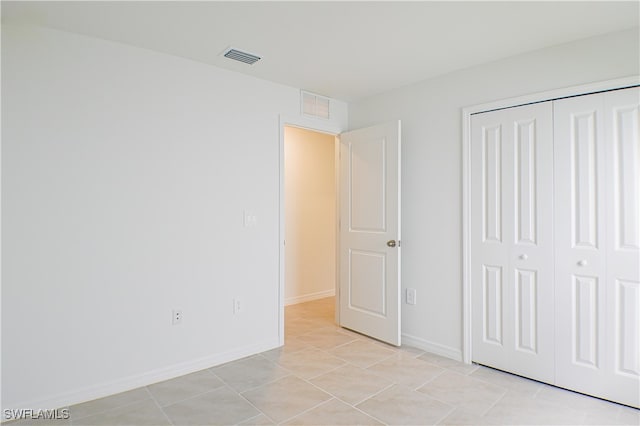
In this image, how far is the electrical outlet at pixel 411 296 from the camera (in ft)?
10.8

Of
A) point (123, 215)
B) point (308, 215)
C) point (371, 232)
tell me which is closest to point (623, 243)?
point (371, 232)

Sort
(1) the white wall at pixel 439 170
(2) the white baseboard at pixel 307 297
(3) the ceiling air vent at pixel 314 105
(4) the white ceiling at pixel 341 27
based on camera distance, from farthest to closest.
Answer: (2) the white baseboard at pixel 307 297, (3) the ceiling air vent at pixel 314 105, (1) the white wall at pixel 439 170, (4) the white ceiling at pixel 341 27

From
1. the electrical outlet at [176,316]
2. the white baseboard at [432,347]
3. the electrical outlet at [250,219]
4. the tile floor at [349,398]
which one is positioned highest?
the electrical outlet at [250,219]

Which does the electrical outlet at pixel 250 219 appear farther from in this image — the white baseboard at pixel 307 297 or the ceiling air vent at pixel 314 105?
the white baseboard at pixel 307 297

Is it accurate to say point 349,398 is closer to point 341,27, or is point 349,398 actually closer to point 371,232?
point 371,232

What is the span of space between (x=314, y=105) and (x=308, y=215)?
187cm

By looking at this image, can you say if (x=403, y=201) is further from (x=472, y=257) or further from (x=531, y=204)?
(x=531, y=204)

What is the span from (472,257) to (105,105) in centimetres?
292

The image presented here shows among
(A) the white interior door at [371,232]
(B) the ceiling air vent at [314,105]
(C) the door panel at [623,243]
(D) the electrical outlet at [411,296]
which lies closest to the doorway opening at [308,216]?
(B) the ceiling air vent at [314,105]

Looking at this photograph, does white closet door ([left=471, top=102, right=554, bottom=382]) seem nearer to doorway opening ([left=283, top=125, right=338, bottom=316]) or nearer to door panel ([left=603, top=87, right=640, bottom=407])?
door panel ([left=603, top=87, right=640, bottom=407])

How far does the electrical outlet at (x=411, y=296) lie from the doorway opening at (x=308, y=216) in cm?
195

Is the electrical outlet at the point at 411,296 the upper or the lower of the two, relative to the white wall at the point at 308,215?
lower

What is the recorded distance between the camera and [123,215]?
2.47 m

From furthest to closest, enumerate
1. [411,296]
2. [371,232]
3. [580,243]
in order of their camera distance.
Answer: [371,232], [411,296], [580,243]
